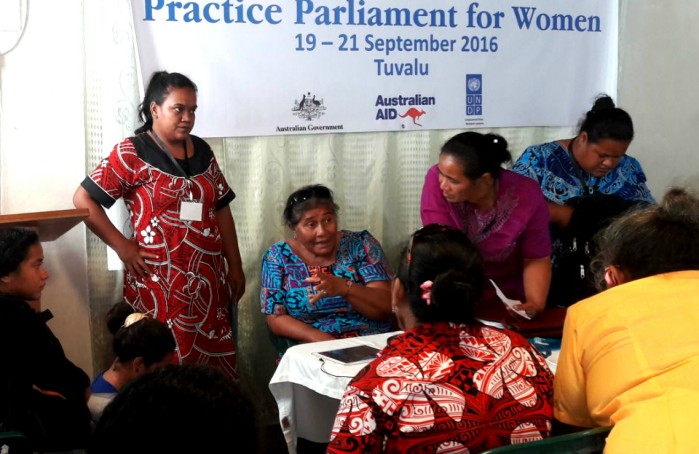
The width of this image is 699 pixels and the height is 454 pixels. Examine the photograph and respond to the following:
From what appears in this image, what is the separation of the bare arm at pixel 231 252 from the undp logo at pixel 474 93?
4.33 ft

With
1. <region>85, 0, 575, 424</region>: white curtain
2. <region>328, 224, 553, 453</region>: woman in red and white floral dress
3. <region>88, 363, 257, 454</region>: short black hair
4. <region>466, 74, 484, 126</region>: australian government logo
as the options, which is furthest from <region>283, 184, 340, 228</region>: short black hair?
<region>88, 363, 257, 454</region>: short black hair

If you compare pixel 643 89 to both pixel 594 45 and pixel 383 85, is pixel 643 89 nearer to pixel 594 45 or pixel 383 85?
pixel 594 45

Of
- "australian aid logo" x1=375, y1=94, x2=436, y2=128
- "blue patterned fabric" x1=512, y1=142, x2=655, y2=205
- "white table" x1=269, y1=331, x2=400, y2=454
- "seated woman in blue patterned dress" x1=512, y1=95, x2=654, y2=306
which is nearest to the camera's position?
"white table" x1=269, y1=331, x2=400, y2=454

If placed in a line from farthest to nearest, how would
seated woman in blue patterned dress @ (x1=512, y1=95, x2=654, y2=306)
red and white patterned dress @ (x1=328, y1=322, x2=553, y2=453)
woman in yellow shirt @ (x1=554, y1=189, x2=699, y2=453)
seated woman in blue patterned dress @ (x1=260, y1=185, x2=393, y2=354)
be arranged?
seated woman in blue patterned dress @ (x1=512, y1=95, x2=654, y2=306), seated woman in blue patterned dress @ (x1=260, y1=185, x2=393, y2=354), red and white patterned dress @ (x1=328, y1=322, x2=553, y2=453), woman in yellow shirt @ (x1=554, y1=189, x2=699, y2=453)

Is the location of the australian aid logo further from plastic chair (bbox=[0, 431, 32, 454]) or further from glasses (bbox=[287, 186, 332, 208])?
plastic chair (bbox=[0, 431, 32, 454])

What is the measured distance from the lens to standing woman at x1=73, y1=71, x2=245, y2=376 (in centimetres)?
312

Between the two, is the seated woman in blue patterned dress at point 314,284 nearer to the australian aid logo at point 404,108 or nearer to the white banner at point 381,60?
the white banner at point 381,60

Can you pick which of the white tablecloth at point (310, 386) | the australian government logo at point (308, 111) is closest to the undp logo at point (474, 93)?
the australian government logo at point (308, 111)

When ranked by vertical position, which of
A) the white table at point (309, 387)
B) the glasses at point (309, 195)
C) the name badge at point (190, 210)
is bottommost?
the white table at point (309, 387)

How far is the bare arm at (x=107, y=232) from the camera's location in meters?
3.11

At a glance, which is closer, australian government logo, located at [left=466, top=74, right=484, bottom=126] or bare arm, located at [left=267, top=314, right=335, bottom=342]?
bare arm, located at [left=267, top=314, right=335, bottom=342]

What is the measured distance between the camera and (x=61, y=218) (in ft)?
8.95

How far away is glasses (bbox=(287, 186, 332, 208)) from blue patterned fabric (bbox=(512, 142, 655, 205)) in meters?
0.94

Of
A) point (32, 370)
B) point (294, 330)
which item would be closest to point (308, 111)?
point (294, 330)
